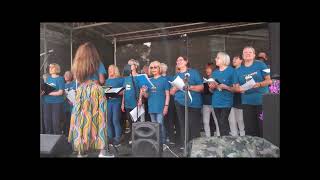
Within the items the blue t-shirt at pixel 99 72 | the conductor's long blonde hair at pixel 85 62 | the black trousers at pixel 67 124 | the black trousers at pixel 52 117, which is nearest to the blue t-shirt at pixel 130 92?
the blue t-shirt at pixel 99 72

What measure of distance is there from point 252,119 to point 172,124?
116 cm

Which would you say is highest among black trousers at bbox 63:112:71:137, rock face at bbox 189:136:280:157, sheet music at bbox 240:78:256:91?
sheet music at bbox 240:78:256:91

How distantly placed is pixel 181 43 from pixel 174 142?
56.9 inches

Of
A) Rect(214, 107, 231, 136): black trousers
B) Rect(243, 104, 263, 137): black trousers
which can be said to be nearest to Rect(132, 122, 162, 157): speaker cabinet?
Rect(214, 107, 231, 136): black trousers

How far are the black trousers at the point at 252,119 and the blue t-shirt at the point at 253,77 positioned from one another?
2.8 inches

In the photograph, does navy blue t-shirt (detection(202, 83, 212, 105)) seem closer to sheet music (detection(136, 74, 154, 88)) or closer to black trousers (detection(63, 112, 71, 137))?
sheet music (detection(136, 74, 154, 88))

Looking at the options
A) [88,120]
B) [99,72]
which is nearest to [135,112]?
[88,120]

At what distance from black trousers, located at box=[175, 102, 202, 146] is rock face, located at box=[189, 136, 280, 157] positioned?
22 cm

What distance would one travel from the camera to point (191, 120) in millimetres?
5246

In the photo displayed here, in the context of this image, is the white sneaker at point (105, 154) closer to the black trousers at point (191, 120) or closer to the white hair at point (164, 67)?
the black trousers at point (191, 120)

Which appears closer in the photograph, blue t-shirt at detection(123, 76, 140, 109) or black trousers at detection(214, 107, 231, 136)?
black trousers at detection(214, 107, 231, 136)

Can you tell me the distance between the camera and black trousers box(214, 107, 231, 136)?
520 centimetres

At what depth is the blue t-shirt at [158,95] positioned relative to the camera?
5301mm
